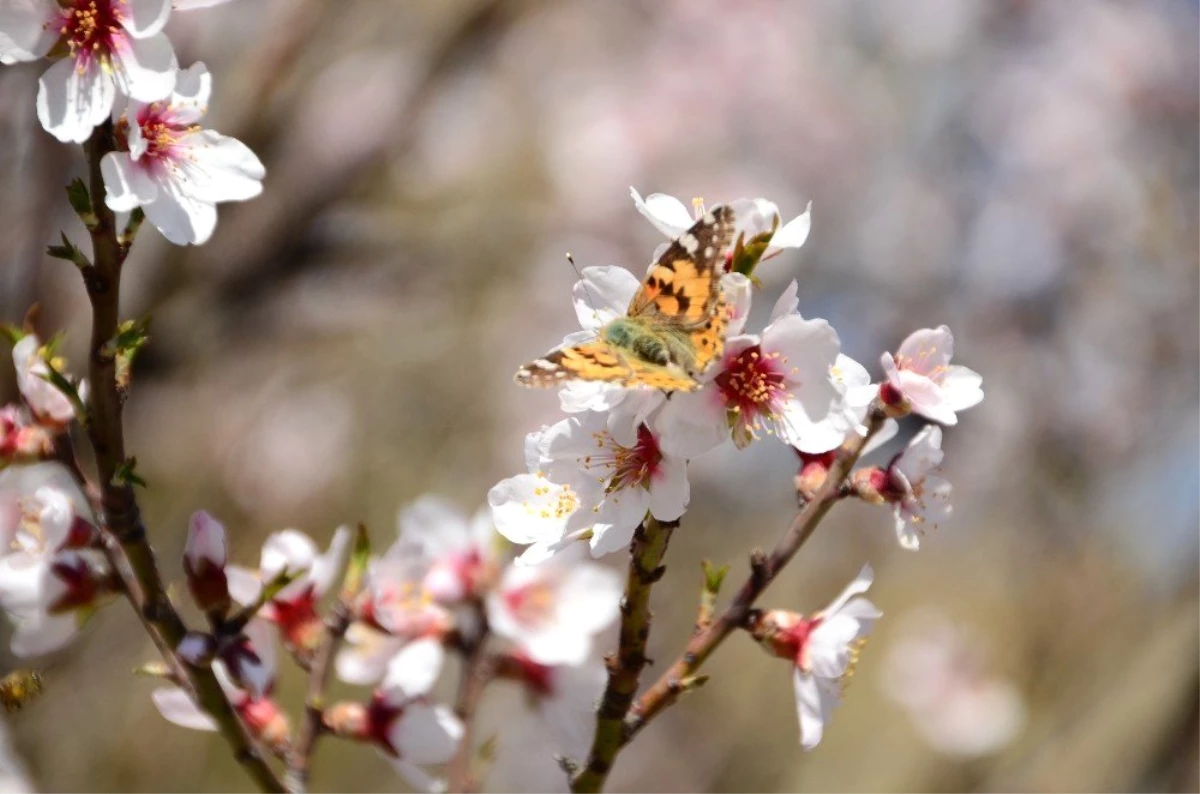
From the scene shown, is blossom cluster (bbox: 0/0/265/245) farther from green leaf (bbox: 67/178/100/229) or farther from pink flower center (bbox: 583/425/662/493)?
pink flower center (bbox: 583/425/662/493)

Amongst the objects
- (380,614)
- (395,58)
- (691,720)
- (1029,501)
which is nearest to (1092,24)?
(1029,501)

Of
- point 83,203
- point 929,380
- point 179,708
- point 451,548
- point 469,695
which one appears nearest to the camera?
point 83,203

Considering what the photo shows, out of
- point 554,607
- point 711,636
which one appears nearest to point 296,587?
point 554,607

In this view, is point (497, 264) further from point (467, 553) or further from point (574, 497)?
point (574, 497)

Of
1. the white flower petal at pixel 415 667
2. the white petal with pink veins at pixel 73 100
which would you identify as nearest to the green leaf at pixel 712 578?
the white flower petal at pixel 415 667

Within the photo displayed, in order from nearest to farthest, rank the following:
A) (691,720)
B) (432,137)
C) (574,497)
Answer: (574,497) → (432,137) → (691,720)

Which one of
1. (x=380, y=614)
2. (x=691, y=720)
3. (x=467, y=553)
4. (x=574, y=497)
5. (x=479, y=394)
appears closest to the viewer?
(x=574, y=497)

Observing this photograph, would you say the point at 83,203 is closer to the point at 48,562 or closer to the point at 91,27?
the point at 91,27
